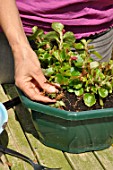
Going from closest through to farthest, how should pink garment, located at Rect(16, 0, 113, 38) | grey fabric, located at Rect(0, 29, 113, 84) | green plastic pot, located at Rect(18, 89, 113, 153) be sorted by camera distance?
green plastic pot, located at Rect(18, 89, 113, 153)
pink garment, located at Rect(16, 0, 113, 38)
grey fabric, located at Rect(0, 29, 113, 84)

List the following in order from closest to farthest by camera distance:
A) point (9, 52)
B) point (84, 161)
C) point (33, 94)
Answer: point (33, 94), point (84, 161), point (9, 52)

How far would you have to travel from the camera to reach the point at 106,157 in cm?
167

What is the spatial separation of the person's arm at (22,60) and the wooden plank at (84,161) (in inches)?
9.0

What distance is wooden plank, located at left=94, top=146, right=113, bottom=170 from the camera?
64.2 inches

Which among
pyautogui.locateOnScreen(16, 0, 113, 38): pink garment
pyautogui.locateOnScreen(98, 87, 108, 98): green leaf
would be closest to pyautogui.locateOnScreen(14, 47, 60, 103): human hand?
pyautogui.locateOnScreen(98, 87, 108, 98): green leaf

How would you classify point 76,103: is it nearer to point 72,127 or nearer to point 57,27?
point 72,127

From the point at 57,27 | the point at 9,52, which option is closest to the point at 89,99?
the point at 57,27

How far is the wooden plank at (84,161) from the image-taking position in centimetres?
162

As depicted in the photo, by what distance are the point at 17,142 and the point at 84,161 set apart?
229mm

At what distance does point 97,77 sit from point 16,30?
276 millimetres

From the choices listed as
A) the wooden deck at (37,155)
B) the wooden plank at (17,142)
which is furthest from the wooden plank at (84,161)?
the wooden plank at (17,142)

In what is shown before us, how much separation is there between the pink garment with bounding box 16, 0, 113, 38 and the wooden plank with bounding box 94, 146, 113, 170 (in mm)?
411

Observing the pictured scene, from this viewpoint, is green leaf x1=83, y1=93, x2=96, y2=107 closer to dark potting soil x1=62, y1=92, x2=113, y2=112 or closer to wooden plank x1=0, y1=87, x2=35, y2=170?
dark potting soil x1=62, y1=92, x2=113, y2=112

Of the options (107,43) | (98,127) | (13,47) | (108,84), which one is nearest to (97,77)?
(108,84)
